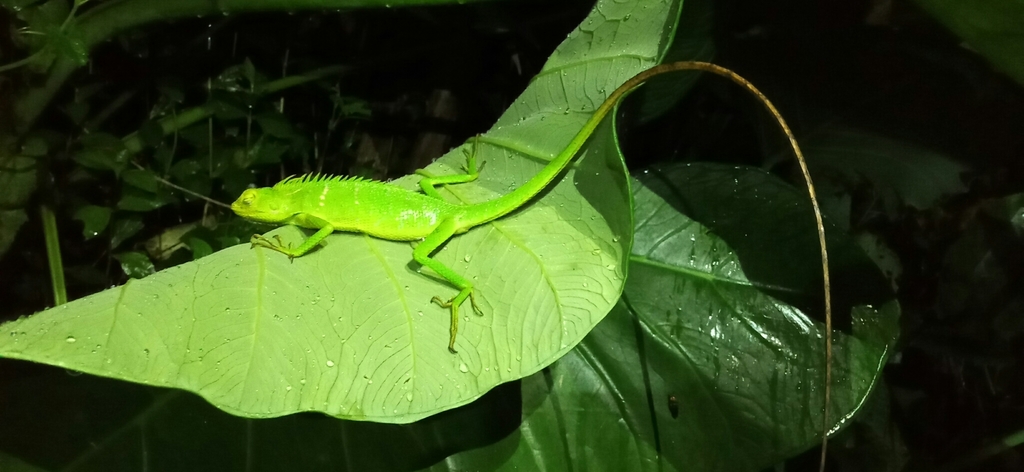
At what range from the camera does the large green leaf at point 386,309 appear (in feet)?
2.95

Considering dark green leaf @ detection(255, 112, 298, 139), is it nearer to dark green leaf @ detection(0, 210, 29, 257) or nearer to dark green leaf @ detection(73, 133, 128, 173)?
dark green leaf @ detection(73, 133, 128, 173)

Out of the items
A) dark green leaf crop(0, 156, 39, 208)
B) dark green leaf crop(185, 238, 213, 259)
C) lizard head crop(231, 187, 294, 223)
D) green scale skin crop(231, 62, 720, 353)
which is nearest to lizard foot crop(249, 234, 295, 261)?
green scale skin crop(231, 62, 720, 353)

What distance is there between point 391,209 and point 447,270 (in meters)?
0.23

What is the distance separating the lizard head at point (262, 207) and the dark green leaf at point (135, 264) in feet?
0.99

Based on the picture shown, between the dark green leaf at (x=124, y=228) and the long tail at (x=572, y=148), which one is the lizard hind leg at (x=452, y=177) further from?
the dark green leaf at (x=124, y=228)

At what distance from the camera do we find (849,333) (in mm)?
1282

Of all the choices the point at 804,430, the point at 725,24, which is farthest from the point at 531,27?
the point at 804,430

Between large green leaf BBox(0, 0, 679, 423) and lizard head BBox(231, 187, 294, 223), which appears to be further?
lizard head BBox(231, 187, 294, 223)

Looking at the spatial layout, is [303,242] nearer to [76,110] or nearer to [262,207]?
[262,207]

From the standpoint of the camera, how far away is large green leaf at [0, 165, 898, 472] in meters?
1.26

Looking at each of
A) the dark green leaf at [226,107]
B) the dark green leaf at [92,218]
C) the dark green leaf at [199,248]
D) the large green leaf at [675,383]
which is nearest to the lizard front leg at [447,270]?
Answer: the large green leaf at [675,383]

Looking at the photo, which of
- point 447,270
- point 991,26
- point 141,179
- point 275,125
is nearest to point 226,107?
point 275,125

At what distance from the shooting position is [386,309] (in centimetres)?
106

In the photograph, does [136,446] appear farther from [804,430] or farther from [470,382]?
[804,430]
